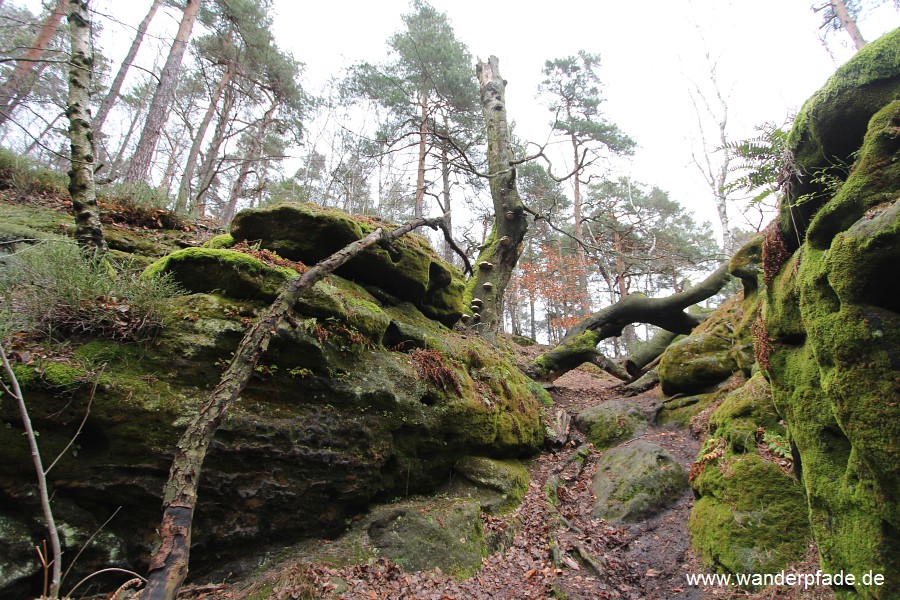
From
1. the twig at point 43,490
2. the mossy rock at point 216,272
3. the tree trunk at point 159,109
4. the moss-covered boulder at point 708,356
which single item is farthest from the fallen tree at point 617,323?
the tree trunk at point 159,109

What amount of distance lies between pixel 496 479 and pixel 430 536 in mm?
1610

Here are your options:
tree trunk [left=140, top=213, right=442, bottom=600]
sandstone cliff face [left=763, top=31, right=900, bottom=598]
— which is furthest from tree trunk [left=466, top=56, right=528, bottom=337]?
sandstone cliff face [left=763, top=31, right=900, bottom=598]

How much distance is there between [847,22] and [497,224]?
14.7 meters

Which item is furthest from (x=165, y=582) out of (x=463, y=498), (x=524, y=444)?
(x=524, y=444)

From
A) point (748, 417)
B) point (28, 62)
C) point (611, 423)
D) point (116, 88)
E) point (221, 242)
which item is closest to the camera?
point (748, 417)

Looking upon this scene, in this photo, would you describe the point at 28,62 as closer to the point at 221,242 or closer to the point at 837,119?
the point at 221,242

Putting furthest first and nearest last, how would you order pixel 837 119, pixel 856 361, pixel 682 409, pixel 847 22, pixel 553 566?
pixel 847 22, pixel 682 409, pixel 553 566, pixel 837 119, pixel 856 361

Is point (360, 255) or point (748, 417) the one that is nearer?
point (748, 417)

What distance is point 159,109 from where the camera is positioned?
9.65 m

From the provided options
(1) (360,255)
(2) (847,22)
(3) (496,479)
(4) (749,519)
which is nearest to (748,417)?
(4) (749,519)

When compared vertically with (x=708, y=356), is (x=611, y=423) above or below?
below

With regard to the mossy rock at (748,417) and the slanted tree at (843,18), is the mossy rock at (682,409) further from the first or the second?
the slanted tree at (843,18)

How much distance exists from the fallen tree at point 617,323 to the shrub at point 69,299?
8959 millimetres

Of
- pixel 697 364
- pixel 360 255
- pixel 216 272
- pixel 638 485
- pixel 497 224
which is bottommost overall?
pixel 638 485
